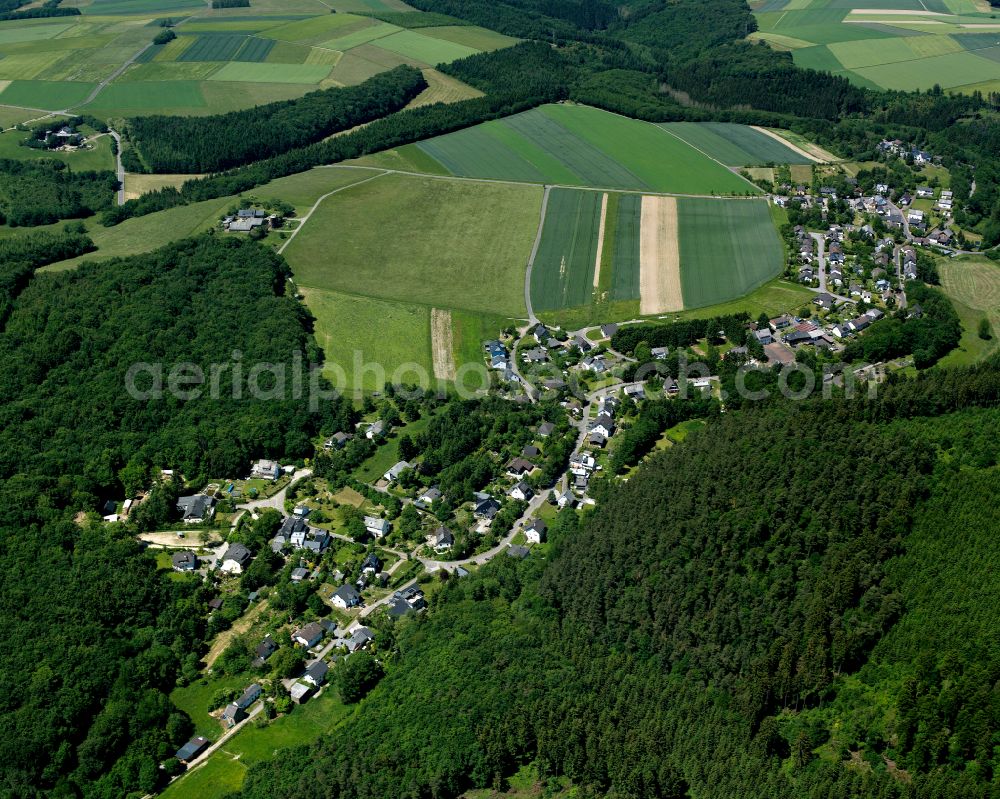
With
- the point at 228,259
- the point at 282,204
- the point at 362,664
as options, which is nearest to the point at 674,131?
the point at 282,204

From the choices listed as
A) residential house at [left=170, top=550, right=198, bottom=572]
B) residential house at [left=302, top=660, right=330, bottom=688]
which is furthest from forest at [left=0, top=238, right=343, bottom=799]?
residential house at [left=302, top=660, right=330, bottom=688]

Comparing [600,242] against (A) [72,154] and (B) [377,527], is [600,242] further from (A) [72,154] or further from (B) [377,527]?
(A) [72,154]

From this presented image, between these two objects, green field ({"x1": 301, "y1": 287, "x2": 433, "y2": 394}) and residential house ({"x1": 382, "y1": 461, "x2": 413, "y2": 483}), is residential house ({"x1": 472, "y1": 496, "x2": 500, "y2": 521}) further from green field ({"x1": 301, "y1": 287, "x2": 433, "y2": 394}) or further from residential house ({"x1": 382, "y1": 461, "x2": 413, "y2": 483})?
green field ({"x1": 301, "y1": 287, "x2": 433, "y2": 394})

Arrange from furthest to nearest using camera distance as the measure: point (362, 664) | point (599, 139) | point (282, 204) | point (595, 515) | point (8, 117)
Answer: point (8, 117), point (599, 139), point (282, 204), point (595, 515), point (362, 664)

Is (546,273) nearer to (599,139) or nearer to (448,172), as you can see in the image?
(448,172)

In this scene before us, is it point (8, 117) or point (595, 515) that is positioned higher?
point (8, 117)

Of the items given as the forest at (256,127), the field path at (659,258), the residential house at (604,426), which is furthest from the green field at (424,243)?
the forest at (256,127)

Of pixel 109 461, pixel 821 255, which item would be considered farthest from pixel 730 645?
pixel 821 255
